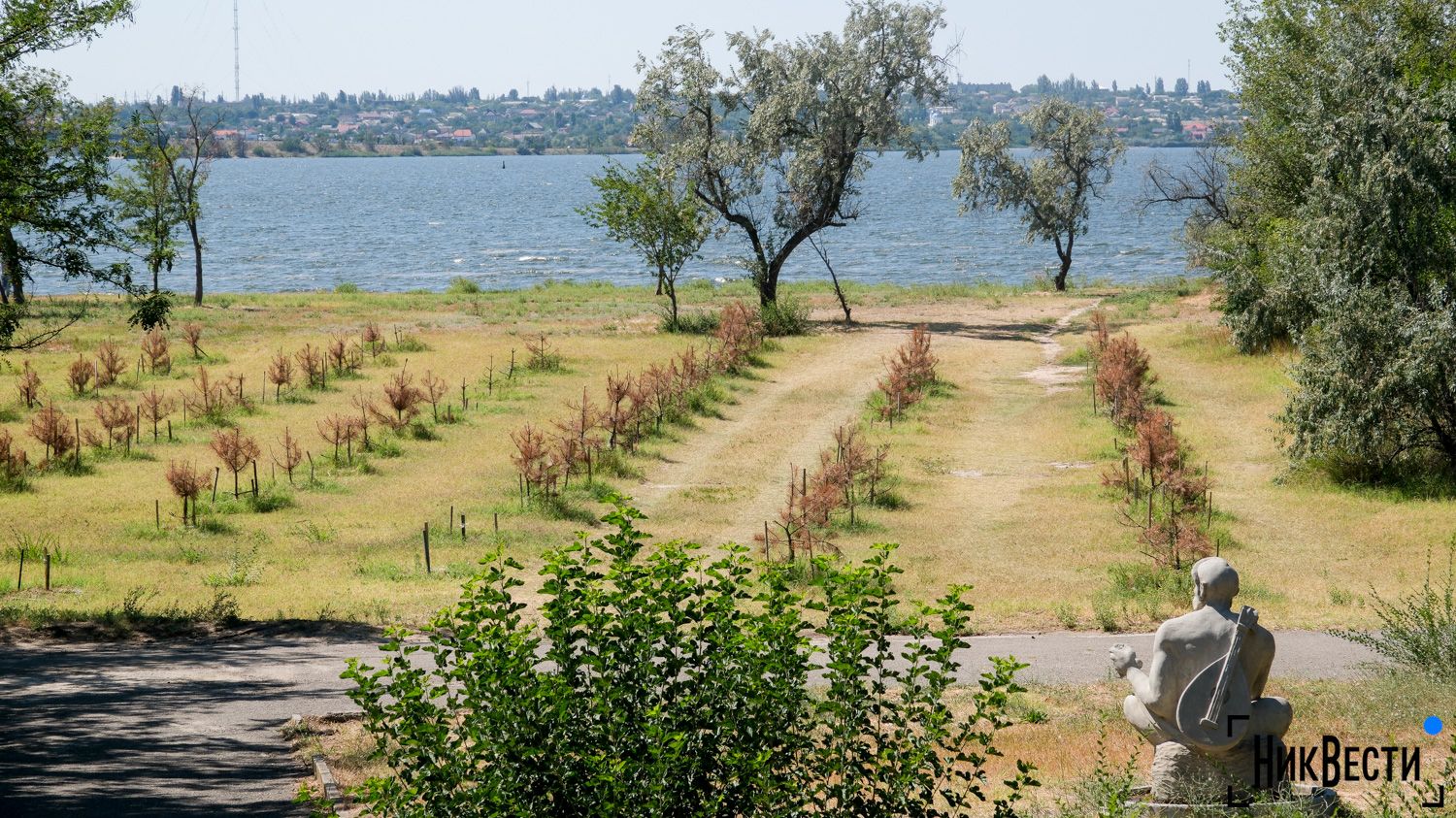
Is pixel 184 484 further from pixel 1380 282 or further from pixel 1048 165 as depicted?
pixel 1048 165

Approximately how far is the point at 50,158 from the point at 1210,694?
48.0 feet

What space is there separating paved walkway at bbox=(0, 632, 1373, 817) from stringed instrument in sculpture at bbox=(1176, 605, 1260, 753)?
467cm

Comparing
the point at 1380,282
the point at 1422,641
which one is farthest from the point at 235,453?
the point at 1380,282

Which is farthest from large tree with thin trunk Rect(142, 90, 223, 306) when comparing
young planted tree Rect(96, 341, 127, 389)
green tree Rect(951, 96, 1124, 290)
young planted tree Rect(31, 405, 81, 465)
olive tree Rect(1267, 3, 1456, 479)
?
olive tree Rect(1267, 3, 1456, 479)

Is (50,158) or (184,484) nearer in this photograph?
(50,158)

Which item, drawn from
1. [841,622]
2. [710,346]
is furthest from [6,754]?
[710,346]

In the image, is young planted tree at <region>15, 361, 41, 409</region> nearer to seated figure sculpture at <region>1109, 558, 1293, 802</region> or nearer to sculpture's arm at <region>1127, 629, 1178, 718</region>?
sculpture's arm at <region>1127, 629, 1178, 718</region>

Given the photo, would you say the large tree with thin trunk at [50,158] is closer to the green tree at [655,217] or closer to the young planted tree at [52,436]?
the young planted tree at [52,436]

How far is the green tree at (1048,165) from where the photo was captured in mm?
54656

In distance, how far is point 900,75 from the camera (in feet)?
143

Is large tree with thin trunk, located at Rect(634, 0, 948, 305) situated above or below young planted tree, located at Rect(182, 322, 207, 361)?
above

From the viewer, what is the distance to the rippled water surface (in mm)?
79375

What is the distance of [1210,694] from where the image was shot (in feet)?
24.9

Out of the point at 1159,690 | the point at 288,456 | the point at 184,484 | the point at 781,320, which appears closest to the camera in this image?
the point at 1159,690
